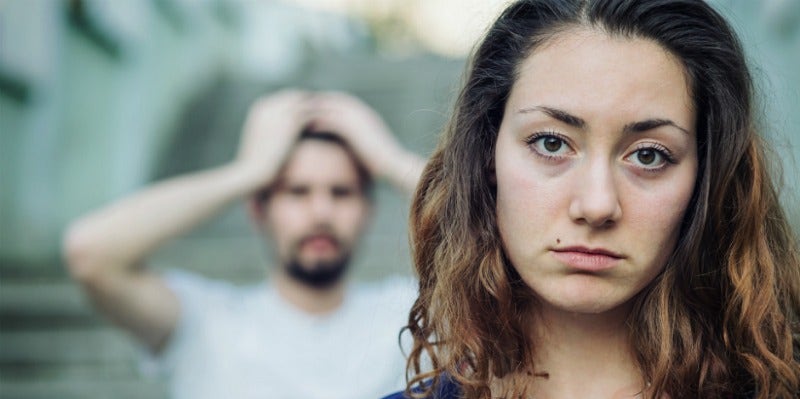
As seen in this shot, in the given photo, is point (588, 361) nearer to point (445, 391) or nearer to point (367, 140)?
point (445, 391)

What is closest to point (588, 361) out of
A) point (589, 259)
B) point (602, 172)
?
point (589, 259)

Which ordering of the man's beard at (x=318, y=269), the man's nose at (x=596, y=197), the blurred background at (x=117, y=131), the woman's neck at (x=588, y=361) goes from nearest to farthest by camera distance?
the man's nose at (x=596, y=197) < the woman's neck at (x=588, y=361) < the man's beard at (x=318, y=269) < the blurred background at (x=117, y=131)

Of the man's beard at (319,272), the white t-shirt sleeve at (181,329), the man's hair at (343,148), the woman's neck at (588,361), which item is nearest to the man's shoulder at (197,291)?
the white t-shirt sleeve at (181,329)

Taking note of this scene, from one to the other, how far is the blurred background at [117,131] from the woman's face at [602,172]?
2.67m

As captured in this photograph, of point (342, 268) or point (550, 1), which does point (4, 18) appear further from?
point (550, 1)

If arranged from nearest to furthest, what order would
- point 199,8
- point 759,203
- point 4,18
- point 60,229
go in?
point 759,203 → point 4,18 → point 60,229 → point 199,8

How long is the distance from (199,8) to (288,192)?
6.66 m

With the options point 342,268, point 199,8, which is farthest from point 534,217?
point 199,8

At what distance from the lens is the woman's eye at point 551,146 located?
144 centimetres

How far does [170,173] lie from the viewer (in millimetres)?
7891

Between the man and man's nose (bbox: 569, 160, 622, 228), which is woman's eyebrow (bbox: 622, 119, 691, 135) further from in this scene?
the man

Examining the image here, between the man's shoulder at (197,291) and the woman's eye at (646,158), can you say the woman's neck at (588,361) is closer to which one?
the woman's eye at (646,158)

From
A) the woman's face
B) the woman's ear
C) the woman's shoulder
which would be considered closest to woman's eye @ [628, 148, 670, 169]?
the woman's face

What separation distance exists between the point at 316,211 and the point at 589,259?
7.28ft
